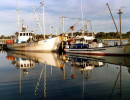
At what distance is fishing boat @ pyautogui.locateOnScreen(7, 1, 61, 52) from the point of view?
144 feet

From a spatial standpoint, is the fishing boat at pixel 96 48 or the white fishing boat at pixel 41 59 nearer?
the white fishing boat at pixel 41 59

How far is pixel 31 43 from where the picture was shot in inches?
1850

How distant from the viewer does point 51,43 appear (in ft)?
143

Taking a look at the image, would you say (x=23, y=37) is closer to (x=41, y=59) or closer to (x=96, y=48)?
(x=41, y=59)

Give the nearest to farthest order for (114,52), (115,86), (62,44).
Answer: (115,86), (114,52), (62,44)

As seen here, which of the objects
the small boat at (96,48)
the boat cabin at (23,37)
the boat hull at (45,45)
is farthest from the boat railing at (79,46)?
the boat cabin at (23,37)

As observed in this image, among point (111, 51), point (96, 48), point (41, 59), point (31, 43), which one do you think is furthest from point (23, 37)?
point (111, 51)

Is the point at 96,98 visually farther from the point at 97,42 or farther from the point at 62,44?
the point at 62,44

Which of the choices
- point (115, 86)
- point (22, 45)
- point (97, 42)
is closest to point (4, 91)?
point (115, 86)

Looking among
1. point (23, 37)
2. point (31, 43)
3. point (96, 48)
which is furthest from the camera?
point (23, 37)

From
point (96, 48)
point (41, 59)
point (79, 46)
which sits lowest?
point (41, 59)

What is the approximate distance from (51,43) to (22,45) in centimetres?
1281

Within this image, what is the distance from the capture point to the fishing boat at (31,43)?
144 ft

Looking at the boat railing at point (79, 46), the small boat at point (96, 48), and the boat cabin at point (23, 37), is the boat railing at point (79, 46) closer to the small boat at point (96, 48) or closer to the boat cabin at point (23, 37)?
the small boat at point (96, 48)
